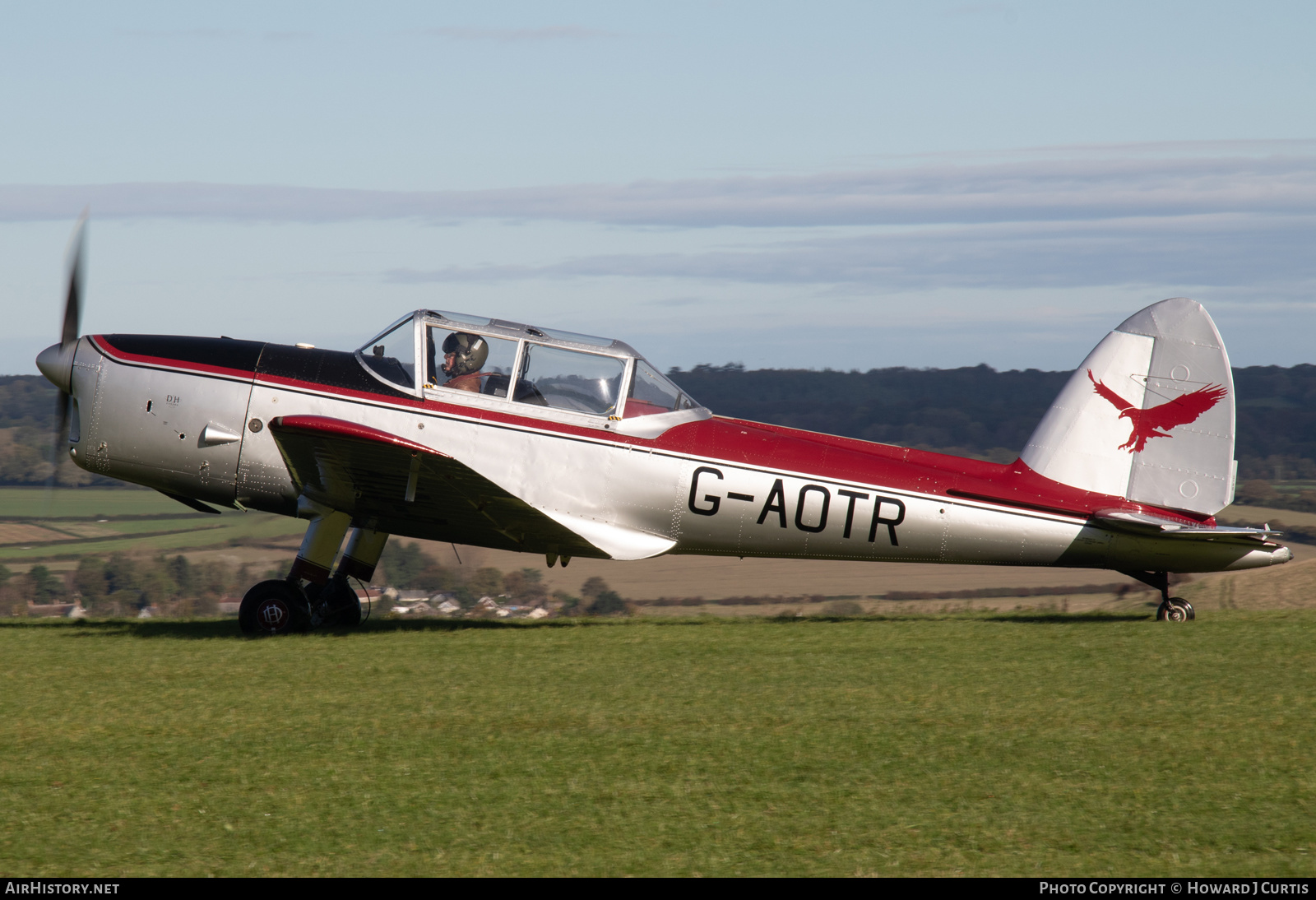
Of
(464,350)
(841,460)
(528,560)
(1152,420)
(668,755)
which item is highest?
(1152,420)

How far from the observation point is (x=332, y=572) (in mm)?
8688

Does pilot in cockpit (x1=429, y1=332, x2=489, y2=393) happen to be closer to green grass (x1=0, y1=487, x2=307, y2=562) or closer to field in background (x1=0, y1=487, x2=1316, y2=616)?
field in background (x1=0, y1=487, x2=1316, y2=616)

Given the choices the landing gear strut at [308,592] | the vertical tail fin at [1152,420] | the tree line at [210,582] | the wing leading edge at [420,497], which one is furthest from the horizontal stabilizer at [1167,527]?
the tree line at [210,582]

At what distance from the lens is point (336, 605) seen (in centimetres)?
857

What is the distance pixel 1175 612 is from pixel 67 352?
846 centimetres

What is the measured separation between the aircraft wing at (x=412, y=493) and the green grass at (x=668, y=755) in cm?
89

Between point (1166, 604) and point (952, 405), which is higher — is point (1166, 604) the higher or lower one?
the lower one

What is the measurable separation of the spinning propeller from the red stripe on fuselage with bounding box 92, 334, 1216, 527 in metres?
0.29

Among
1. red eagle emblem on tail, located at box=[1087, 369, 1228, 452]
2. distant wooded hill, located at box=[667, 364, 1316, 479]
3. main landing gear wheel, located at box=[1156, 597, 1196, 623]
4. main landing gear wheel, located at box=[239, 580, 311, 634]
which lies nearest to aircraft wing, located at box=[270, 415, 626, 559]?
main landing gear wheel, located at box=[239, 580, 311, 634]

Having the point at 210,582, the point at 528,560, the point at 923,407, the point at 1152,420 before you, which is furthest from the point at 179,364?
the point at 923,407

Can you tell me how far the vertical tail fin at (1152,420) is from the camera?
812cm

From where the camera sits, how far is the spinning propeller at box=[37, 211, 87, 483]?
26.7ft

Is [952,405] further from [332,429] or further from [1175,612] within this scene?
[332,429]

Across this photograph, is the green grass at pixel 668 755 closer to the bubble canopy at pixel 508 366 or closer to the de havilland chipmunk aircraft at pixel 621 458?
the de havilland chipmunk aircraft at pixel 621 458
